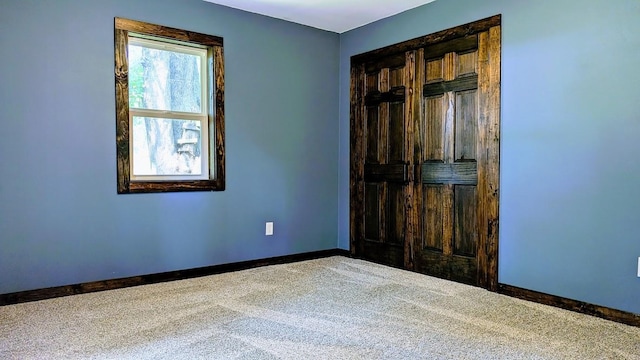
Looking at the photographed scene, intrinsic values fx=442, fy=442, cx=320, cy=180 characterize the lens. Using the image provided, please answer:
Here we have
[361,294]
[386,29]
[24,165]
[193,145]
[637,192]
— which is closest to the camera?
[637,192]

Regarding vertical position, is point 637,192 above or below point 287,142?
below

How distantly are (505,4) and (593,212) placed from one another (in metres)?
1.60

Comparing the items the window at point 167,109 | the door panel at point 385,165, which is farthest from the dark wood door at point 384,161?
the window at point 167,109

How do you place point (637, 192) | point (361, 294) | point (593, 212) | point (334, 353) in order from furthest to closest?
point (361, 294)
point (593, 212)
point (637, 192)
point (334, 353)

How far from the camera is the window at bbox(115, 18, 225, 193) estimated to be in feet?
10.9

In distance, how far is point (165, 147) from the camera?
3629mm

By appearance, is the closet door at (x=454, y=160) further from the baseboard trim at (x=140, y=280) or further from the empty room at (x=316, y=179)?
the baseboard trim at (x=140, y=280)

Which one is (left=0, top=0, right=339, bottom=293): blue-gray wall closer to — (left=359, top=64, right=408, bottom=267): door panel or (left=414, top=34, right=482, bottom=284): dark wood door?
(left=359, top=64, right=408, bottom=267): door panel

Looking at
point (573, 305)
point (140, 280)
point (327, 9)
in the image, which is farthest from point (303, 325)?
point (327, 9)

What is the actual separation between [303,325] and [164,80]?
2290mm

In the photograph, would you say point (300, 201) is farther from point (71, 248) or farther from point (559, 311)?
point (559, 311)

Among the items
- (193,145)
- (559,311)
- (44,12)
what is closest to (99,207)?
(193,145)

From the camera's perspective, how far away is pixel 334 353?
215cm

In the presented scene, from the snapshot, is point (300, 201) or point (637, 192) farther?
point (300, 201)
